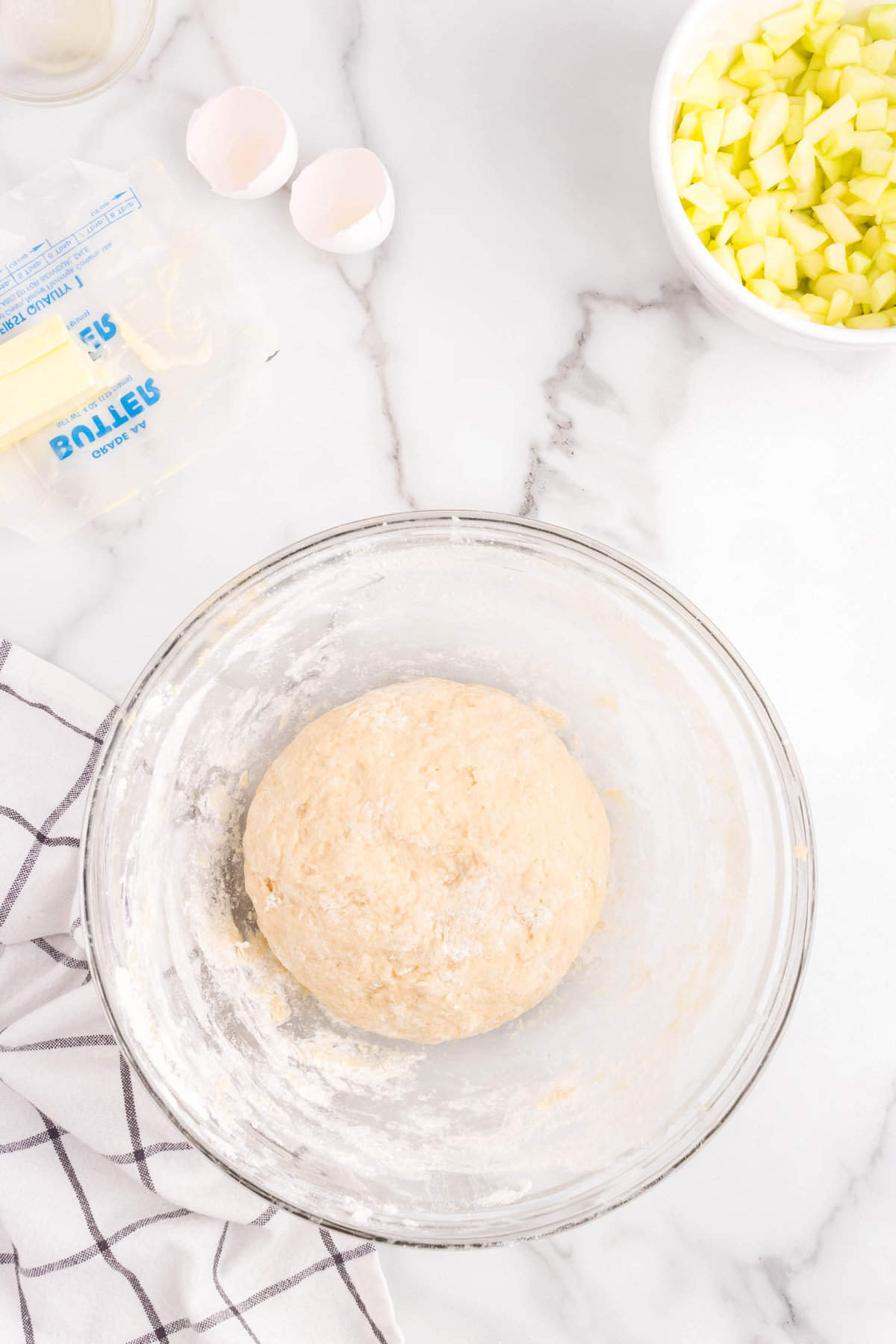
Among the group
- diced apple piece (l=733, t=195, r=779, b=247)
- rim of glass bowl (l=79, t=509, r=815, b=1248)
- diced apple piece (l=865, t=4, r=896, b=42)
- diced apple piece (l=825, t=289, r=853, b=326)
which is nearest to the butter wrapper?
rim of glass bowl (l=79, t=509, r=815, b=1248)

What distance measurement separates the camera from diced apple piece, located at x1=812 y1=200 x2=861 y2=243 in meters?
1.25

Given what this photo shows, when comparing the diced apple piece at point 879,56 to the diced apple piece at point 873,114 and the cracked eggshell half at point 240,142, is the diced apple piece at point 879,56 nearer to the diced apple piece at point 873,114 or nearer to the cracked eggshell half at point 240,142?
the diced apple piece at point 873,114

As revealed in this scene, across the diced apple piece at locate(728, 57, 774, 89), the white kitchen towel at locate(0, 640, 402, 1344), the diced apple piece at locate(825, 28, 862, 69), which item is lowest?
the white kitchen towel at locate(0, 640, 402, 1344)

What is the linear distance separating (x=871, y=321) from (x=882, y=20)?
359 millimetres

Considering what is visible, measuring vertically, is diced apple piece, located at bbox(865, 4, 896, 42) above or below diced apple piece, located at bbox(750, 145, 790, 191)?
above

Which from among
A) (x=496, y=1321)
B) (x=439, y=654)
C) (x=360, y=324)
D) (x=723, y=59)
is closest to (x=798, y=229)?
(x=723, y=59)

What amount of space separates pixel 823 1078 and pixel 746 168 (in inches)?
46.7

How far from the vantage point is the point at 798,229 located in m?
1.26

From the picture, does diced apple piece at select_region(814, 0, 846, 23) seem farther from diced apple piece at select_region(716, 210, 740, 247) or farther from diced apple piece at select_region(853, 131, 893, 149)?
diced apple piece at select_region(716, 210, 740, 247)

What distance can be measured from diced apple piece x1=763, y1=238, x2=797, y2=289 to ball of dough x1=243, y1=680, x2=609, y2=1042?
2.16ft

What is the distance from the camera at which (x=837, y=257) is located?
49.3 inches

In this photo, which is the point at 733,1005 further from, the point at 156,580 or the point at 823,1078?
the point at 156,580

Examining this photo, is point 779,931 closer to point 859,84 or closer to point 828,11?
point 859,84

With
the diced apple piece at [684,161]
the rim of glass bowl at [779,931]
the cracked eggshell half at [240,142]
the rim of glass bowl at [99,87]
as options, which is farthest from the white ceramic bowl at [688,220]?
the rim of glass bowl at [99,87]
